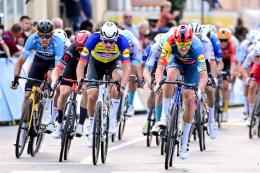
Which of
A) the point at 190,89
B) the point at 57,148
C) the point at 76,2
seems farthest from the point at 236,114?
the point at 190,89

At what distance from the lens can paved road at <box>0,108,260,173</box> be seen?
46.4 ft

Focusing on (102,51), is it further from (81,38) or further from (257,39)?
(257,39)

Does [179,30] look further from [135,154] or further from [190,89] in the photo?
[135,154]

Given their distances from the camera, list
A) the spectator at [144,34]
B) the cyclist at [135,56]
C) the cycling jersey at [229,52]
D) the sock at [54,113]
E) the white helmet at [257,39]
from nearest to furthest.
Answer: the sock at [54,113] → the cyclist at [135,56] → the white helmet at [257,39] → the cycling jersey at [229,52] → the spectator at [144,34]

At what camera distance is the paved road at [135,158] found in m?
14.2

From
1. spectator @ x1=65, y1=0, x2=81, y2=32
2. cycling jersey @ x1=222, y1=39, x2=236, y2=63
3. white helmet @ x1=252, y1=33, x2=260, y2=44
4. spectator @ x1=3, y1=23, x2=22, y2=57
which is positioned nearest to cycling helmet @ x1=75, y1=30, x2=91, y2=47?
white helmet @ x1=252, y1=33, x2=260, y2=44

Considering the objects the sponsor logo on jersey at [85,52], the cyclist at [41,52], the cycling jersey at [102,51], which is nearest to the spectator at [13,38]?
the cyclist at [41,52]

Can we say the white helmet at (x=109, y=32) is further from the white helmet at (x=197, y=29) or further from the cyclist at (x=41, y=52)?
the white helmet at (x=197, y=29)

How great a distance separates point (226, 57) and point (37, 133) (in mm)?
7930

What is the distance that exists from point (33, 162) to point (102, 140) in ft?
3.06

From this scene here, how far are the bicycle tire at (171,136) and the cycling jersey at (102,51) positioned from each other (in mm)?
1434

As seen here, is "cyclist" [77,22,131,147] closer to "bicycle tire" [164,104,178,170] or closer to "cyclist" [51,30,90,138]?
"cyclist" [51,30,90,138]

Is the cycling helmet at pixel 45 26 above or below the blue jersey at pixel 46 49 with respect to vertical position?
above

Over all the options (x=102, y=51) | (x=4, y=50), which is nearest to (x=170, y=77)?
(x=102, y=51)
